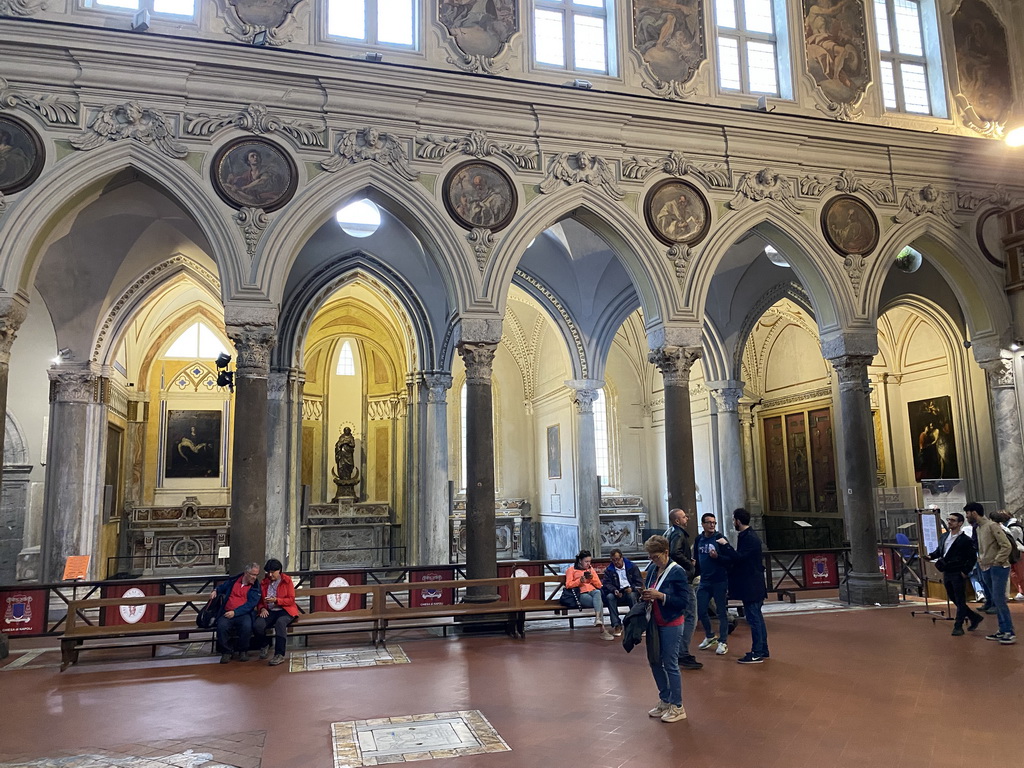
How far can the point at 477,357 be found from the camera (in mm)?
11094

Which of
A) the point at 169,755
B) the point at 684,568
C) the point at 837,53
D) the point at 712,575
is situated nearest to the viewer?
the point at 169,755

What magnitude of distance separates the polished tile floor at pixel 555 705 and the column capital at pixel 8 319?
12.4 feet

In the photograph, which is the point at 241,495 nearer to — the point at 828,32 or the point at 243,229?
the point at 243,229

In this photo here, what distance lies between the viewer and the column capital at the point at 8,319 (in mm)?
9492

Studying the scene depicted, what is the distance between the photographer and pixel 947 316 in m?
16.2

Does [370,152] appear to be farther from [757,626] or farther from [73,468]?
[757,626]

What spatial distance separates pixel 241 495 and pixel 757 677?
21.4ft

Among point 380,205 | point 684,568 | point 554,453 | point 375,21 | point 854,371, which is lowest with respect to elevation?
point 684,568

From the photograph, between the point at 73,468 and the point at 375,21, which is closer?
the point at 375,21

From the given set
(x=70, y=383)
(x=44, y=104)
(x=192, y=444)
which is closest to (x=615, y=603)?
(x=44, y=104)

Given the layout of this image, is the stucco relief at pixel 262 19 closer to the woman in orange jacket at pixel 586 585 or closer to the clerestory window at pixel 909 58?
the woman in orange jacket at pixel 586 585

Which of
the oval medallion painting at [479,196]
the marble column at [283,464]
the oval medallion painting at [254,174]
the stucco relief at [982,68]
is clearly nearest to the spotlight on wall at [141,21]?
the oval medallion painting at [254,174]

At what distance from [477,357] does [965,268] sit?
28.6 ft

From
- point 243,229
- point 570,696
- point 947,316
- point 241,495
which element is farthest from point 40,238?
point 947,316
